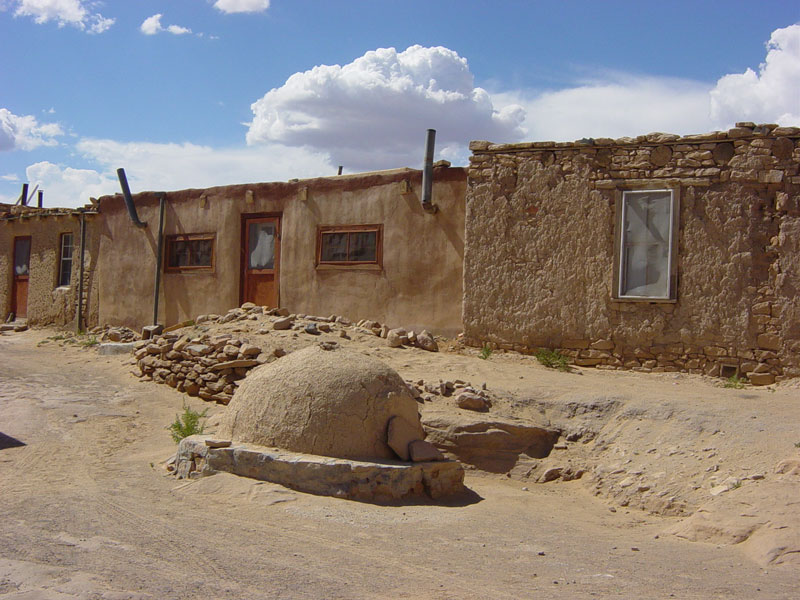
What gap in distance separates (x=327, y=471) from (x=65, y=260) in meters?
13.5

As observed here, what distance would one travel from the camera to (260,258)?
1289cm

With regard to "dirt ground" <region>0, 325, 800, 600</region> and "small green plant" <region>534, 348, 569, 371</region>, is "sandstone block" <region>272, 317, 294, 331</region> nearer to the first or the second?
"dirt ground" <region>0, 325, 800, 600</region>

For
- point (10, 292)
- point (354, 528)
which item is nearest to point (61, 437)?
point (354, 528)

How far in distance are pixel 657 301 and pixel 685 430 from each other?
9.74 ft

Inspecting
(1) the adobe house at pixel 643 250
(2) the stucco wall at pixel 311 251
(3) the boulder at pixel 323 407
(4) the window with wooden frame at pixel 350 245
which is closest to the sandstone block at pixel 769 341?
(1) the adobe house at pixel 643 250

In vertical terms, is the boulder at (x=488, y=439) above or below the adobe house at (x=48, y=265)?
below

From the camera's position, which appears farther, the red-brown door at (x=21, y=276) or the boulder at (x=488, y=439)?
the red-brown door at (x=21, y=276)

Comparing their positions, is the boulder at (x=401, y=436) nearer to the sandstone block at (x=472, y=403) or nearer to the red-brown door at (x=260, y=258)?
the sandstone block at (x=472, y=403)

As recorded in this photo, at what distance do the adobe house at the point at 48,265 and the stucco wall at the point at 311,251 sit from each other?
575 mm

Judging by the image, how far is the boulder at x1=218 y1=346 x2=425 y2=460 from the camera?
18.1 feet

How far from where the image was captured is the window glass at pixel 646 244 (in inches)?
362

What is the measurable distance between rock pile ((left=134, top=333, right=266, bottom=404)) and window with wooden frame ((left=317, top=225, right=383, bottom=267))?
2.70 metres

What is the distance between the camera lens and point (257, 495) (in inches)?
198

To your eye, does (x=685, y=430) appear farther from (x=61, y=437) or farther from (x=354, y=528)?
(x=61, y=437)
